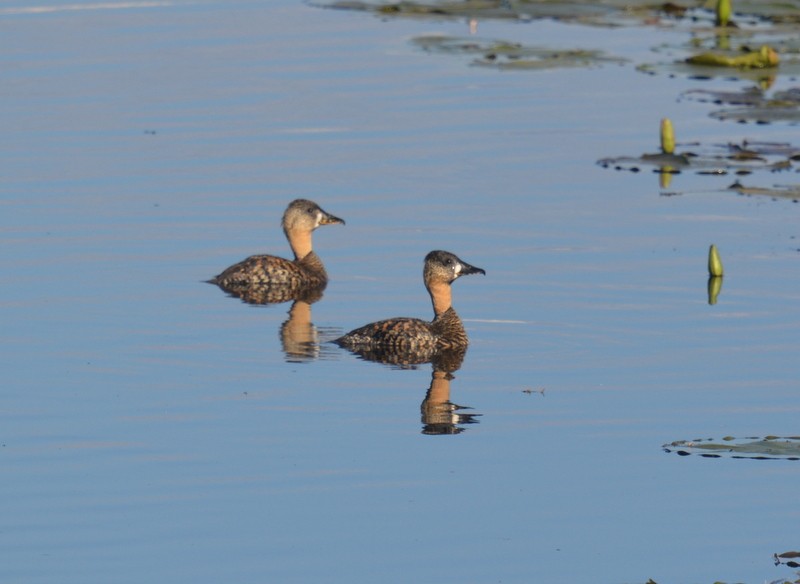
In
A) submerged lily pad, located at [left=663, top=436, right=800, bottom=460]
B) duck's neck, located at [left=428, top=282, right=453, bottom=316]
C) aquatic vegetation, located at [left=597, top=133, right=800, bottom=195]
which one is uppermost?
aquatic vegetation, located at [left=597, top=133, right=800, bottom=195]

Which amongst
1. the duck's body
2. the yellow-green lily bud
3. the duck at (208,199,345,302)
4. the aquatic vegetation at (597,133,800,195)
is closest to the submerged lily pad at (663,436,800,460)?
the duck's body

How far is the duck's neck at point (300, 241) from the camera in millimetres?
18797

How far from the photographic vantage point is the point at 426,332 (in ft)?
49.7

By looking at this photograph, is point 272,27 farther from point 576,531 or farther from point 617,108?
point 576,531

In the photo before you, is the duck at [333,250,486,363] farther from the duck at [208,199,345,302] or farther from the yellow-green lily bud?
the yellow-green lily bud

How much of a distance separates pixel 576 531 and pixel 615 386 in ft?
11.6

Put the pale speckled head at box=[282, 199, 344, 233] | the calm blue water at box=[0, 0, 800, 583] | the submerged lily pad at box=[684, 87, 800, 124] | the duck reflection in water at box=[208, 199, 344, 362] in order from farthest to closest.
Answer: the submerged lily pad at box=[684, 87, 800, 124]
the pale speckled head at box=[282, 199, 344, 233]
the duck reflection in water at box=[208, 199, 344, 362]
the calm blue water at box=[0, 0, 800, 583]

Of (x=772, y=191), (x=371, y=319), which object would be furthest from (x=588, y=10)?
(x=371, y=319)

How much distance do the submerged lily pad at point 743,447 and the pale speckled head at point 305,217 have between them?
24.5 ft

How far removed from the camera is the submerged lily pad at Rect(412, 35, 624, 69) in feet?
91.6

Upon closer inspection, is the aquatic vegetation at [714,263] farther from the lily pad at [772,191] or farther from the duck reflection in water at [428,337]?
the lily pad at [772,191]

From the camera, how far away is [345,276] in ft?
59.3

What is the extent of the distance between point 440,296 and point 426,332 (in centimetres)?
68

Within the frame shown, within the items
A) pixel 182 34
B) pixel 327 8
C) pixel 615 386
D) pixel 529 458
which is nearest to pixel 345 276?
pixel 615 386
